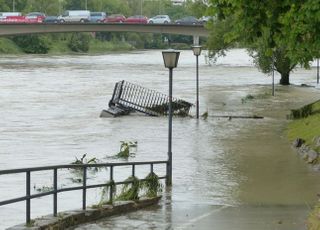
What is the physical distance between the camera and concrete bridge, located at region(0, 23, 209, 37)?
299ft

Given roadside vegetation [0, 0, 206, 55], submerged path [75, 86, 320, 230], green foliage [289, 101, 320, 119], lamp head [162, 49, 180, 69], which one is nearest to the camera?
submerged path [75, 86, 320, 230]

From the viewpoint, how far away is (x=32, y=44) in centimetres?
12344

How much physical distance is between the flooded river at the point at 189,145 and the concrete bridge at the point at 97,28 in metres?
23.0

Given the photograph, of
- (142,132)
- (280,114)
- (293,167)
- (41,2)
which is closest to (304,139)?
(293,167)

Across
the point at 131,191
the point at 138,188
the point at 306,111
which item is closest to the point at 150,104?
the point at 306,111

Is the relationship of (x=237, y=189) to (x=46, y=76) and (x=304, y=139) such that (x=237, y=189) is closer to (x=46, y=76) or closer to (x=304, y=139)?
(x=304, y=139)

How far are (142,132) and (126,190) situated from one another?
747 inches

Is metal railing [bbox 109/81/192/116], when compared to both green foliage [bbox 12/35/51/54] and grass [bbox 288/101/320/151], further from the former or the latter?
green foliage [bbox 12/35/51/54]

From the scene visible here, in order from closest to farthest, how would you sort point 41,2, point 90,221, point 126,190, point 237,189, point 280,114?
point 90,221, point 126,190, point 237,189, point 280,114, point 41,2

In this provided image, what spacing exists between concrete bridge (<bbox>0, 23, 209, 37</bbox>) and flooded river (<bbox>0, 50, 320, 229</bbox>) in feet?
75.4

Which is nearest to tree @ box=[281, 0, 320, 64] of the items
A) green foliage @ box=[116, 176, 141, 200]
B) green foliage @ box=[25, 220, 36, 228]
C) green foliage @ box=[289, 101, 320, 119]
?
green foliage @ box=[116, 176, 141, 200]

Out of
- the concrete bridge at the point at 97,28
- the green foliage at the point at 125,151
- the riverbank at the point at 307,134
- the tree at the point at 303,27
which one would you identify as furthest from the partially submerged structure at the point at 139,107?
the concrete bridge at the point at 97,28

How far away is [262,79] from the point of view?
7181 centimetres

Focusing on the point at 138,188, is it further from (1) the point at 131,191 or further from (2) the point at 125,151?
(2) the point at 125,151
